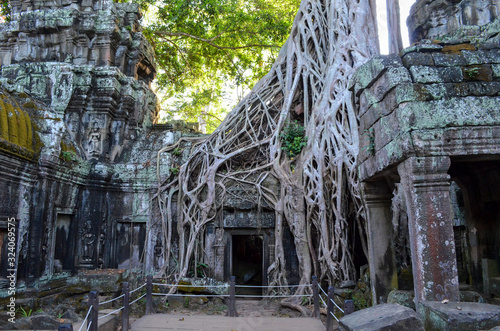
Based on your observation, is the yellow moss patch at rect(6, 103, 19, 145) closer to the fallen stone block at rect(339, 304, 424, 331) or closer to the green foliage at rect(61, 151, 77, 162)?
the green foliage at rect(61, 151, 77, 162)

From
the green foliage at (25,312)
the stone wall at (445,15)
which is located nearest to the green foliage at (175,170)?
the green foliage at (25,312)

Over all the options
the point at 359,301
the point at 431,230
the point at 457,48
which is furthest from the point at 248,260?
the point at 457,48

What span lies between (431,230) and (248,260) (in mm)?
7874

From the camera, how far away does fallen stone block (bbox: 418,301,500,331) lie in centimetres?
225

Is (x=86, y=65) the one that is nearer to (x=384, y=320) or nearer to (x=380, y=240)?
(x=380, y=240)

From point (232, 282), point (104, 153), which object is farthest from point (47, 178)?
point (232, 282)

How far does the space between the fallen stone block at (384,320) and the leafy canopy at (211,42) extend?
29.3 ft

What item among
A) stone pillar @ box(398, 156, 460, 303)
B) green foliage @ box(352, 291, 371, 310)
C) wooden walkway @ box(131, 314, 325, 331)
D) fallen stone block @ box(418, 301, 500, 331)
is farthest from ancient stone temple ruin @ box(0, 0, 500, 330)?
wooden walkway @ box(131, 314, 325, 331)

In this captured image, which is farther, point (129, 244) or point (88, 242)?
point (129, 244)

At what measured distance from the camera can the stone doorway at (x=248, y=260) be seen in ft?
31.4

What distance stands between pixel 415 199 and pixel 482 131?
710 mm

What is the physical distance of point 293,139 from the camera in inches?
279

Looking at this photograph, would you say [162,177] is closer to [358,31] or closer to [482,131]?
[358,31]

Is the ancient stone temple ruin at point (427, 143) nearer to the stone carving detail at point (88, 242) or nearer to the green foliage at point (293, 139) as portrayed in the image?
the green foliage at point (293, 139)
